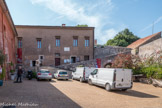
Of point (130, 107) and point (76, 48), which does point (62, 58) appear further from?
point (130, 107)

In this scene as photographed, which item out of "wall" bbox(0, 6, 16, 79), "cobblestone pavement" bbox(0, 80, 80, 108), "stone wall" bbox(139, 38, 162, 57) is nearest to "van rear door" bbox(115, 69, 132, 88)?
"cobblestone pavement" bbox(0, 80, 80, 108)

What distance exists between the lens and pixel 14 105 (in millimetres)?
5965

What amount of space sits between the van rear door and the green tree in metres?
34.7

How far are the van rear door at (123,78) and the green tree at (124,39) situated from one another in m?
34.7

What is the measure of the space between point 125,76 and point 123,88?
0.94 metres

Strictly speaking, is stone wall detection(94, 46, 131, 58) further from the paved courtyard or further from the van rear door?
the paved courtyard

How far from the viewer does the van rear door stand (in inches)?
401

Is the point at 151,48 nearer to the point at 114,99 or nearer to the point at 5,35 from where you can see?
the point at 114,99

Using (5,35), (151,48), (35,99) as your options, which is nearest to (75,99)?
(35,99)

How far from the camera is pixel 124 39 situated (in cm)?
4500

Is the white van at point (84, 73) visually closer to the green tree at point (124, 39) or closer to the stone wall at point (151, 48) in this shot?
the stone wall at point (151, 48)

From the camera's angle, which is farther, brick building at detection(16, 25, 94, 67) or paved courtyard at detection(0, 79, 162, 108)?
brick building at detection(16, 25, 94, 67)

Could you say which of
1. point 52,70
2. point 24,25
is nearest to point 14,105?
point 52,70

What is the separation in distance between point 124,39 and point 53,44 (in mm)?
26647
